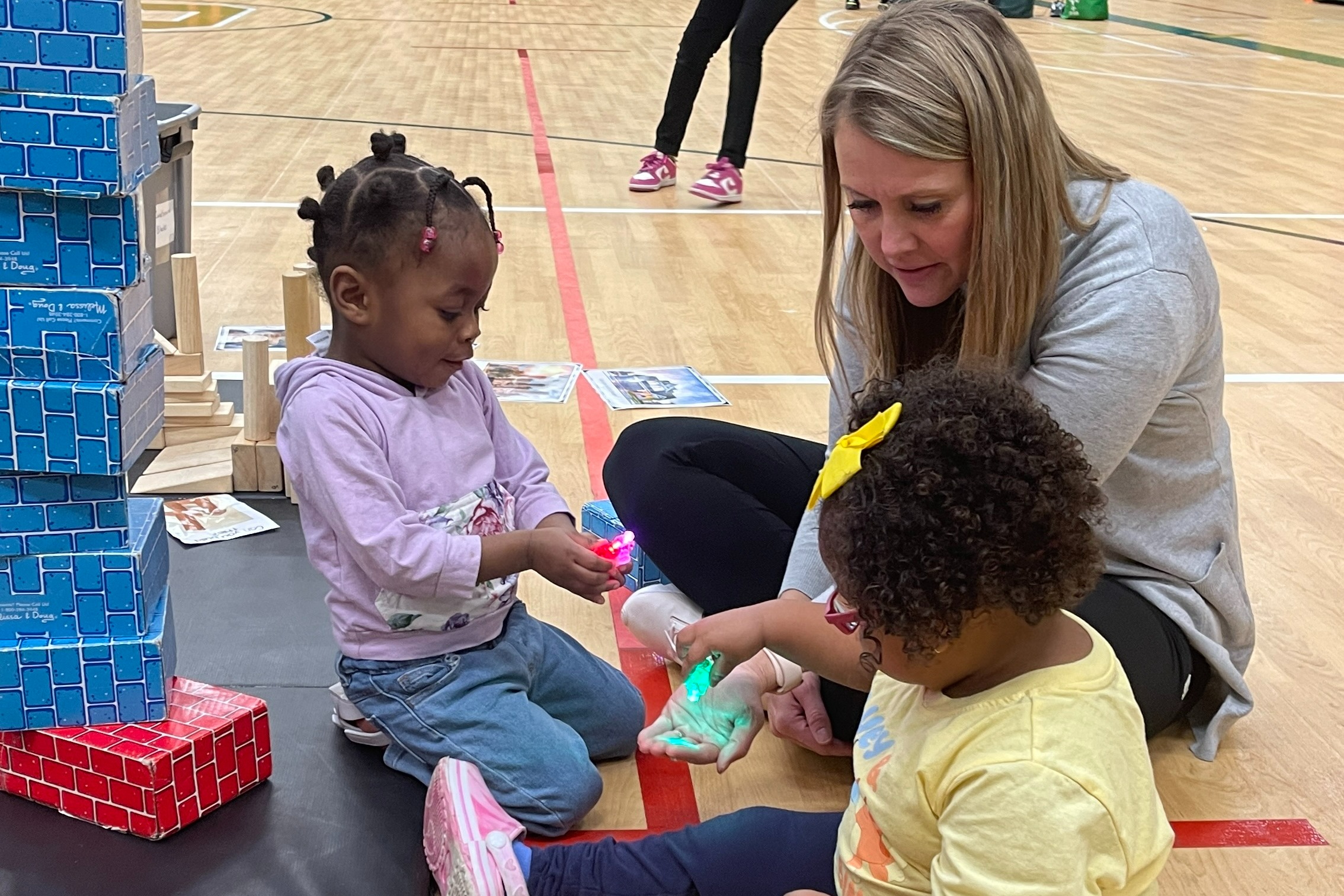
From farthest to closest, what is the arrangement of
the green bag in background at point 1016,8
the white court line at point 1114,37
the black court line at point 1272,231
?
1. the green bag in background at point 1016,8
2. the white court line at point 1114,37
3. the black court line at point 1272,231

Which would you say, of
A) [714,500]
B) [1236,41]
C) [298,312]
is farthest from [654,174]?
[1236,41]

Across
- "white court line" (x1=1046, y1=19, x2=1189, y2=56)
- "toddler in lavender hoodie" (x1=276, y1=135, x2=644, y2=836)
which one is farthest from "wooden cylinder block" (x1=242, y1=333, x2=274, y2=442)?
"white court line" (x1=1046, y1=19, x2=1189, y2=56)

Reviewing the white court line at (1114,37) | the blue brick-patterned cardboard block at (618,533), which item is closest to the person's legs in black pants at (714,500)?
the blue brick-patterned cardboard block at (618,533)

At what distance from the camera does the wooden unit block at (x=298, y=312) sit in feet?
8.52

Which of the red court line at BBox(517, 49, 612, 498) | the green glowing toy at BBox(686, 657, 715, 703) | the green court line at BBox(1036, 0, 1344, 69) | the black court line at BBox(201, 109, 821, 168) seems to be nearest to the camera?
the green glowing toy at BBox(686, 657, 715, 703)

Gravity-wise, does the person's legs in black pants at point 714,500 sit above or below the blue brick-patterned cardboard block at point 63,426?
below

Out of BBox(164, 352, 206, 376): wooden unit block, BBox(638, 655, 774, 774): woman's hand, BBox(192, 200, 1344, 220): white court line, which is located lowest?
BBox(192, 200, 1344, 220): white court line

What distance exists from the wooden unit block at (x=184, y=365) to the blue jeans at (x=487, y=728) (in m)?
1.24

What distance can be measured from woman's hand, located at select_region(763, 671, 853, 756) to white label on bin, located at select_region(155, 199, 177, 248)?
181 cm

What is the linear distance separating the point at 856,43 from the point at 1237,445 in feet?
5.93

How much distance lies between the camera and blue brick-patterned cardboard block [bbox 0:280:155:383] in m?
1.53

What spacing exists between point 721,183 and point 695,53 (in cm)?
49

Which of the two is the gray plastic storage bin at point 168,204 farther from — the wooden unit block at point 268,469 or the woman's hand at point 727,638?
the woman's hand at point 727,638

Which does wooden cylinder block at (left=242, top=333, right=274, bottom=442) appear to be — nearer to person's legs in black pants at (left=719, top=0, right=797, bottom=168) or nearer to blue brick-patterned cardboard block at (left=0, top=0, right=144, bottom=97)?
blue brick-patterned cardboard block at (left=0, top=0, right=144, bottom=97)
